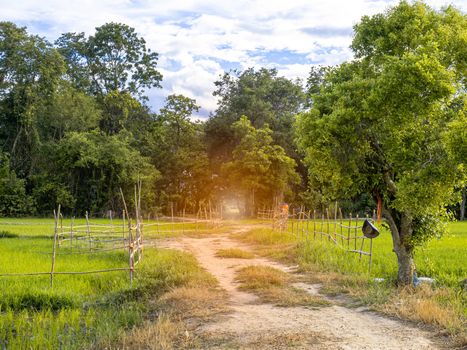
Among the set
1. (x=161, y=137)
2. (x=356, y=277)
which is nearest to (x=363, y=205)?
(x=161, y=137)

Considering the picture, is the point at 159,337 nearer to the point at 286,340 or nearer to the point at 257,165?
the point at 286,340

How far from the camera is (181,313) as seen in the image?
8133 mm

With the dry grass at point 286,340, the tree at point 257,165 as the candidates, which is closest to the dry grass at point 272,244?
the dry grass at point 286,340

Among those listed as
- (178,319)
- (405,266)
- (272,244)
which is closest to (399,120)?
(405,266)

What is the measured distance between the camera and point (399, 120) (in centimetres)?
916

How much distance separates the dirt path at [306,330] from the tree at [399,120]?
8.51ft

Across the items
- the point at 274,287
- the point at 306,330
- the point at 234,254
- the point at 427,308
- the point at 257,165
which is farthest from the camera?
the point at 257,165

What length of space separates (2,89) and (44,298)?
3094cm

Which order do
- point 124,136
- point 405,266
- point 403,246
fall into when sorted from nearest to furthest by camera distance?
point 405,266, point 403,246, point 124,136

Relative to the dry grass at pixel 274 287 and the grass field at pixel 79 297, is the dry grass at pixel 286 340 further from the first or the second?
the grass field at pixel 79 297

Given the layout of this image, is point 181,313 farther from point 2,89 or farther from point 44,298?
point 2,89

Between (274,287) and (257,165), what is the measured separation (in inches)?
999

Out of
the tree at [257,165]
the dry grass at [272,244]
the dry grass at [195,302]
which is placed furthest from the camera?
the tree at [257,165]

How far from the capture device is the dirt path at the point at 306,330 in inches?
259
